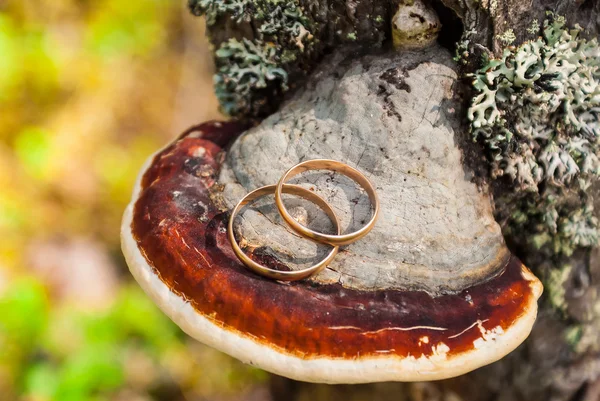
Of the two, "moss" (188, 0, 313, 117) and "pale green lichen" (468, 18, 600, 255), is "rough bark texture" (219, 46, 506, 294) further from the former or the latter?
"moss" (188, 0, 313, 117)

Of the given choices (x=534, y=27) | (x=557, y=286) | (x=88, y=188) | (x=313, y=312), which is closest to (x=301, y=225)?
(x=313, y=312)

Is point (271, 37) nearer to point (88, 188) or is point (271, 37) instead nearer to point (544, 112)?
point (544, 112)

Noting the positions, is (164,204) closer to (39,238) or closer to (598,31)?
(598,31)

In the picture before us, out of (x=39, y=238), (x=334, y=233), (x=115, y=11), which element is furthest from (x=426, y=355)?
(x=115, y=11)

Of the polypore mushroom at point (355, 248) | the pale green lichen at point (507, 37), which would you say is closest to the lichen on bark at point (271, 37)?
the polypore mushroom at point (355, 248)

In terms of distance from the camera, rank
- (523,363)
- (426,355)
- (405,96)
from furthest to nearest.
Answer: (523,363), (405,96), (426,355)
